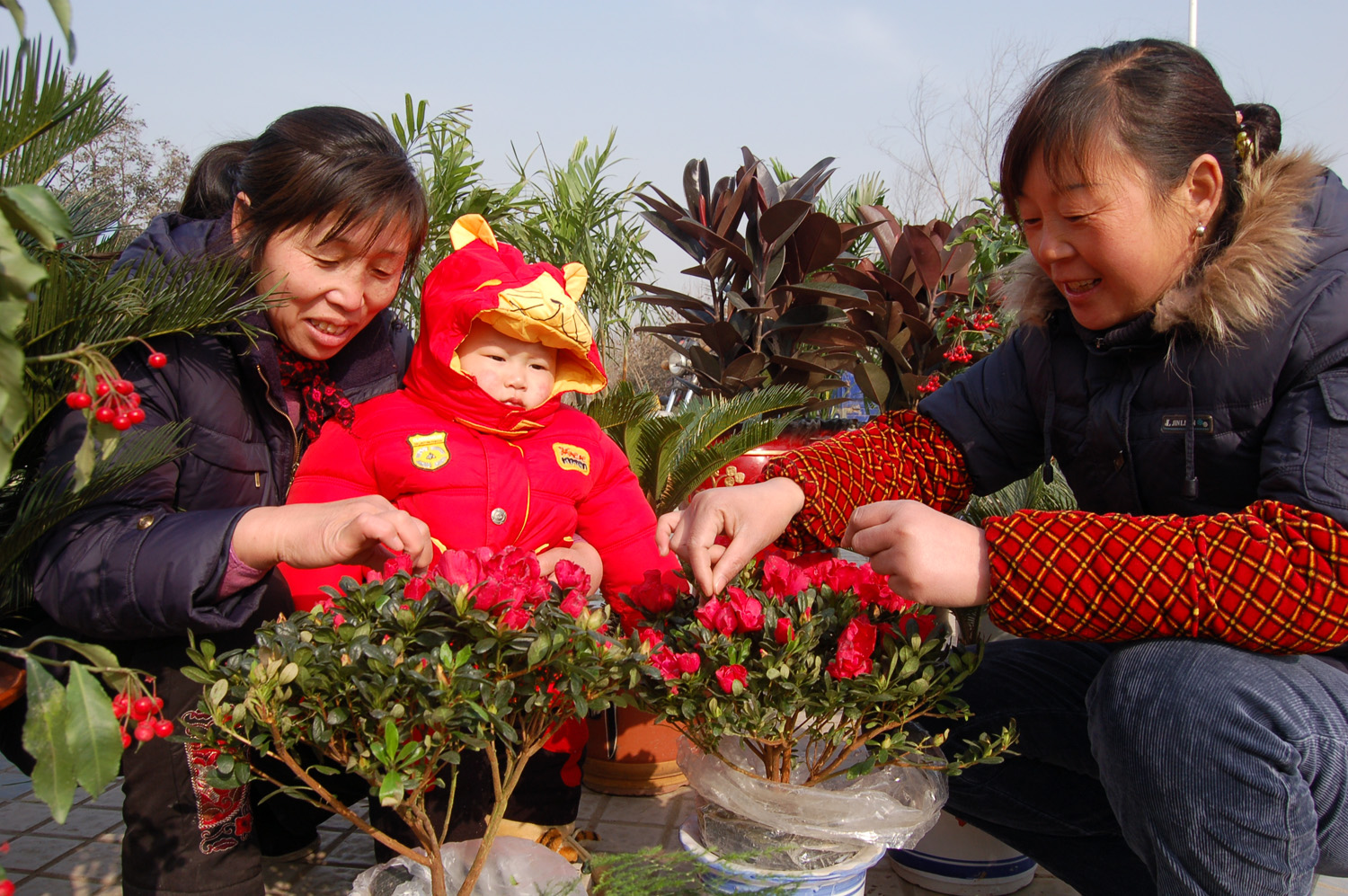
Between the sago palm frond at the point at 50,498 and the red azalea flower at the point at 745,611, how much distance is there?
1033 millimetres

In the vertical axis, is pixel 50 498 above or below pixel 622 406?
above

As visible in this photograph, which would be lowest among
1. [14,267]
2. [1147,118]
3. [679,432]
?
[679,432]

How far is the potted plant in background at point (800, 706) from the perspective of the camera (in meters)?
1.50

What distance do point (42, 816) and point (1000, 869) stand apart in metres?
2.58

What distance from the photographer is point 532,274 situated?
89.7 inches

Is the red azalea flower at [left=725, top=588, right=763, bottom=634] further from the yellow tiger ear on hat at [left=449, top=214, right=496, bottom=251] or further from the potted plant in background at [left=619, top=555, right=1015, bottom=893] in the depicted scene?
the yellow tiger ear on hat at [left=449, top=214, right=496, bottom=251]

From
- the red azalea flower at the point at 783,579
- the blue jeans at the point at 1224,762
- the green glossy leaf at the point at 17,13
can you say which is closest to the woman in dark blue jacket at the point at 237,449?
the red azalea flower at the point at 783,579

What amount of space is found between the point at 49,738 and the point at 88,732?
3cm

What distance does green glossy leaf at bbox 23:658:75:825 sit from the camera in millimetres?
765

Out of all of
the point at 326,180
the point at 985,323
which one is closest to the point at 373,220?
the point at 326,180

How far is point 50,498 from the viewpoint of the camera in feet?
5.32

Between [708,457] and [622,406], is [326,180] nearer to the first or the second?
[622,406]

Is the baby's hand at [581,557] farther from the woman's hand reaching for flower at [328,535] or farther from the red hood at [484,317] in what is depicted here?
the woman's hand reaching for flower at [328,535]

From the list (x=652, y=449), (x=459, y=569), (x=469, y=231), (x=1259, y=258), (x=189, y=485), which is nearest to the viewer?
(x=459, y=569)
